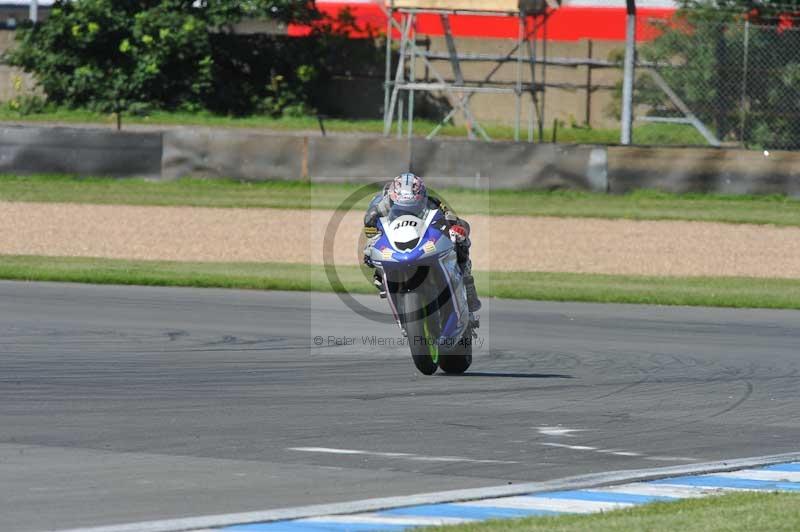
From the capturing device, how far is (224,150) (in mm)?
29375

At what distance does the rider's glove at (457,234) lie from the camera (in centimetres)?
1162

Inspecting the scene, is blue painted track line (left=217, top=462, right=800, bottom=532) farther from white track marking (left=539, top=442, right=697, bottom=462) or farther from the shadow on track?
the shadow on track

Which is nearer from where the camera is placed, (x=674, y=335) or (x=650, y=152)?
(x=674, y=335)

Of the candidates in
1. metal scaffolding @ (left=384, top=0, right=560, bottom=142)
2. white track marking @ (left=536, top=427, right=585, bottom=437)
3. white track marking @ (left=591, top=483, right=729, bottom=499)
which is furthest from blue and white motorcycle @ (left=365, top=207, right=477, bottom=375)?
metal scaffolding @ (left=384, top=0, right=560, bottom=142)

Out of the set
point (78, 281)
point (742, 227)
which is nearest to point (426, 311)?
point (78, 281)

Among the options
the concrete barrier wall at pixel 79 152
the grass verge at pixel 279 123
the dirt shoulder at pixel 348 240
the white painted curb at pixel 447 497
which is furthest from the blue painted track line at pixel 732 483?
the grass verge at pixel 279 123

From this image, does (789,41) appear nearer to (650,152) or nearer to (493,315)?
(650,152)

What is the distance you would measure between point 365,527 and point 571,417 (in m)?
3.79

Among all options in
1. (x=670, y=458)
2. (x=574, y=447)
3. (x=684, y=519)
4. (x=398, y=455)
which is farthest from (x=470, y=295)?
(x=684, y=519)

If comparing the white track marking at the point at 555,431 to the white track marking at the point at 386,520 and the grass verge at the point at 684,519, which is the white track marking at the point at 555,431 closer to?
the grass verge at the point at 684,519

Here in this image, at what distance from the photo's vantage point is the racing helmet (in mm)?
11414

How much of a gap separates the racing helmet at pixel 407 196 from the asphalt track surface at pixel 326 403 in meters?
1.32

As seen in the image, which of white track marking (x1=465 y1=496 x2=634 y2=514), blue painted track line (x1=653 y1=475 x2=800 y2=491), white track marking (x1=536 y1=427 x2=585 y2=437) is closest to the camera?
white track marking (x1=465 y1=496 x2=634 y2=514)

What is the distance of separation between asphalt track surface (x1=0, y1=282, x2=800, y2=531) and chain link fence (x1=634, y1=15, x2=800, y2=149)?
12.2 metres
